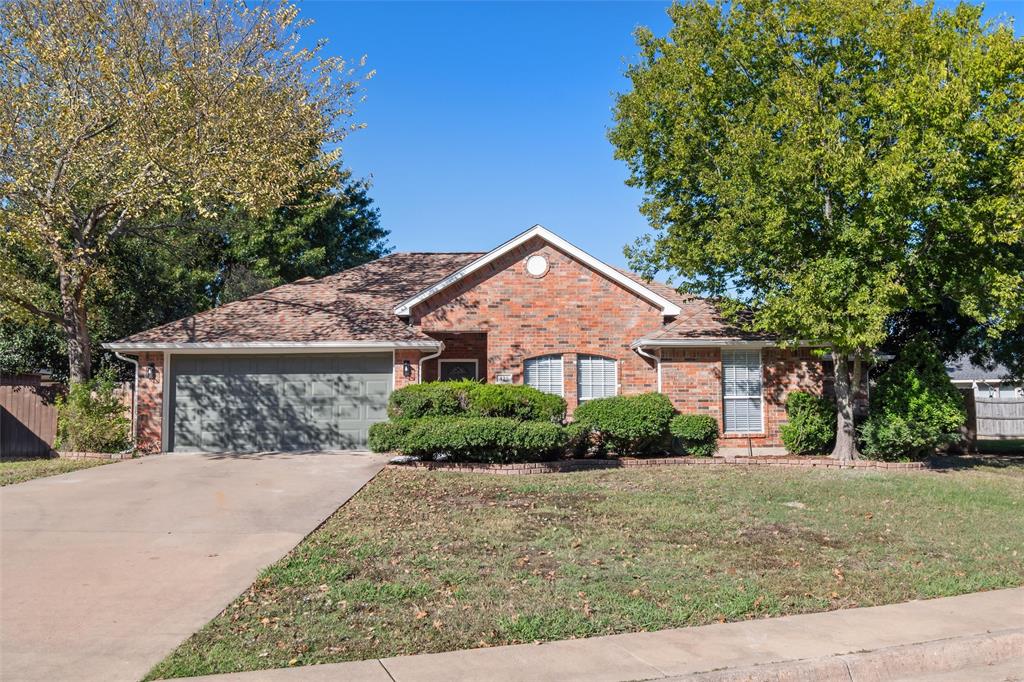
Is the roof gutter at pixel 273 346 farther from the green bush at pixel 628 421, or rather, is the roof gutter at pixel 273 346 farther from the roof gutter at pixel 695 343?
the roof gutter at pixel 695 343

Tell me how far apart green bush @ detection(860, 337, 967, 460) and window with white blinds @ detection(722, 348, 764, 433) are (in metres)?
2.85

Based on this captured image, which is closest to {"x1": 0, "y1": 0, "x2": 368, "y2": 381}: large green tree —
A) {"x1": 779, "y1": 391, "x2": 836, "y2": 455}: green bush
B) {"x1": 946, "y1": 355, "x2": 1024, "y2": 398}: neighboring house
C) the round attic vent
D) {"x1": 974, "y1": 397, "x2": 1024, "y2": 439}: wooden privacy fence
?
the round attic vent

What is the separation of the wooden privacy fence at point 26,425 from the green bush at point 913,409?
17726 mm

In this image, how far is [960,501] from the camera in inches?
458

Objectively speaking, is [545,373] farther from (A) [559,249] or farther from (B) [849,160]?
(B) [849,160]

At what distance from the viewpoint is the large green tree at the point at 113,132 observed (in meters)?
15.5

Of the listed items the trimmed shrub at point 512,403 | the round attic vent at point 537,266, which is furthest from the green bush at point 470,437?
the round attic vent at point 537,266

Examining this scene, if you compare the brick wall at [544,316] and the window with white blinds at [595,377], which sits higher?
the brick wall at [544,316]

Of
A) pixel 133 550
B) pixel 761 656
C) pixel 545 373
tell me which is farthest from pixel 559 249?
pixel 761 656

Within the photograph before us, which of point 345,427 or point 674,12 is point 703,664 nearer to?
point 345,427

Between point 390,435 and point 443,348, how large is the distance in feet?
15.1

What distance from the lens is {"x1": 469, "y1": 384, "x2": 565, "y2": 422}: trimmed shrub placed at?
48.8 ft

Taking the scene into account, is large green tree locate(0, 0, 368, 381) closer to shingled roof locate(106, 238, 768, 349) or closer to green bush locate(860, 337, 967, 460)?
shingled roof locate(106, 238, 768, 349)

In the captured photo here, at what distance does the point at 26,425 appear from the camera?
17.2 m
